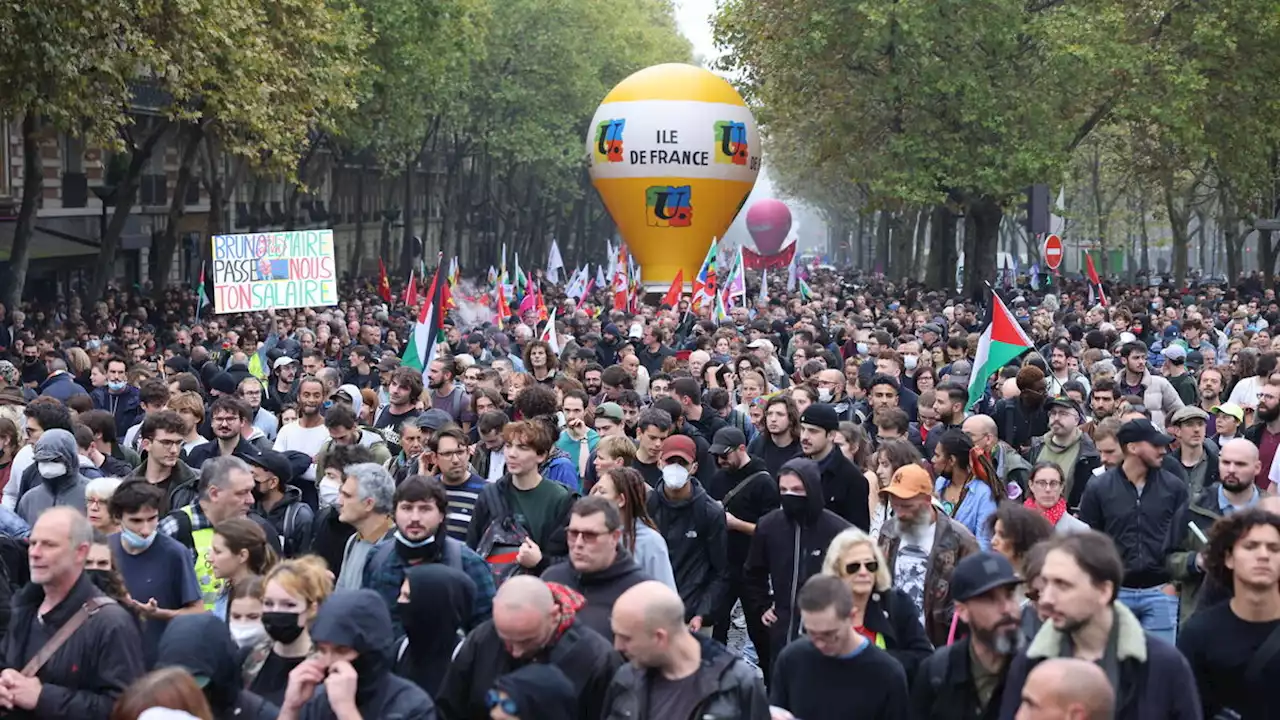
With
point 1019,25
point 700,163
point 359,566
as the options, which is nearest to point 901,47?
point 1019,25

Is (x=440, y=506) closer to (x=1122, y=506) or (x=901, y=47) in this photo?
(x=1122, y=506)

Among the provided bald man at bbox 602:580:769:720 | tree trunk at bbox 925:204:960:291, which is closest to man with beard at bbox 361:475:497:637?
bald man at bbox 602:580:769:720

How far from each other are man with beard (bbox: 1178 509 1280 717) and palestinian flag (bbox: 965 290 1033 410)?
8804mm

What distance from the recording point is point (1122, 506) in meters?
9.26

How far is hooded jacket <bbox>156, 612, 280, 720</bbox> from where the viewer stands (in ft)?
18.5

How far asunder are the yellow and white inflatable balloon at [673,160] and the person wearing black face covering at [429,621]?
122 ft

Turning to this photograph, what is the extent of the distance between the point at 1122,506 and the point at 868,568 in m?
2.76

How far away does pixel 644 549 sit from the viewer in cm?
809

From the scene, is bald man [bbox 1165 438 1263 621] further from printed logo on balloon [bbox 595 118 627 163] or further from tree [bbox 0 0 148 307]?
printed logo on balloon [bbox 595 118 627 163]

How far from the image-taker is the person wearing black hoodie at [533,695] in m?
5.67

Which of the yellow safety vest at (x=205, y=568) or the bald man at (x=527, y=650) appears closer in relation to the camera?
the bald man at (x=527, y=650)

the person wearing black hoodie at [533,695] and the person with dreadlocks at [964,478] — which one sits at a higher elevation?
the person with dreadlocks at [964,478]

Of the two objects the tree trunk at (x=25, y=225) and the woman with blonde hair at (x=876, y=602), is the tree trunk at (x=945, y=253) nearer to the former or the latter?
the tree trunk at (x=25, y=225)

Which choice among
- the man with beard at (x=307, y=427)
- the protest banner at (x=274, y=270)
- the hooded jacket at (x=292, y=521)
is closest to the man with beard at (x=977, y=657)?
the hooded jacket at (x=292, y=521)
